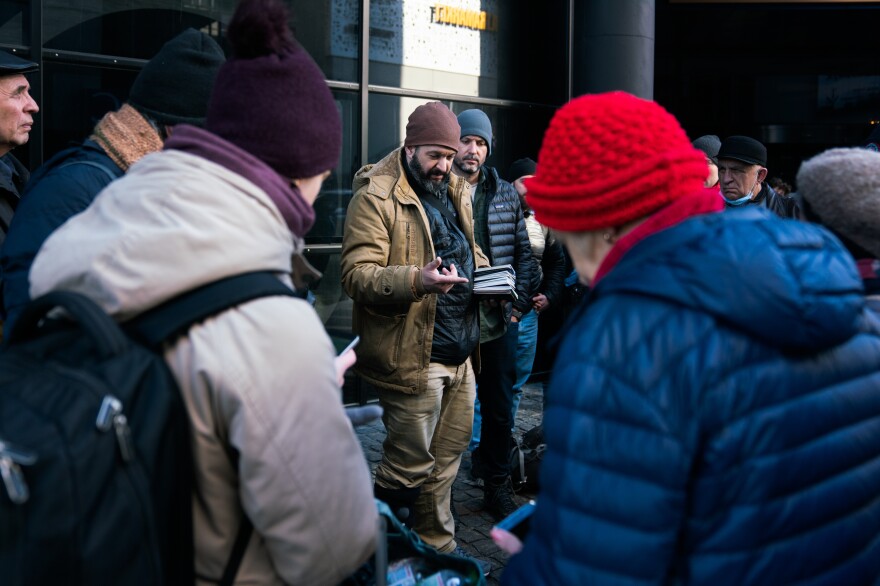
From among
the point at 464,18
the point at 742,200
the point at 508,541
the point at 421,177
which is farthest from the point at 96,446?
the point at 464,18

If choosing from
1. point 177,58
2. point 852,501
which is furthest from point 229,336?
point 177,58

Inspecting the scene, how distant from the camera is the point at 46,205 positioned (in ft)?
8.50

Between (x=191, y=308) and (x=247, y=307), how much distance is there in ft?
0.33

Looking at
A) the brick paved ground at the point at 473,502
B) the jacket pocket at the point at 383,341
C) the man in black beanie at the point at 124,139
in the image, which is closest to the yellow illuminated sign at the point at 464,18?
the brick paved ground at the point at 473,502

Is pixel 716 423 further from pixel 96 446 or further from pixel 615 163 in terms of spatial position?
pixel 96 446

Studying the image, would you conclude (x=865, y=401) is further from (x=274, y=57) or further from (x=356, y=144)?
(x=356, y=144)

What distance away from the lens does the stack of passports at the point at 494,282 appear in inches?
177

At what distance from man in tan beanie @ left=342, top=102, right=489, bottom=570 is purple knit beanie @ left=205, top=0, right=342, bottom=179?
2.16 meters

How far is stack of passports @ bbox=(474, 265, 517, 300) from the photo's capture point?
4500mm

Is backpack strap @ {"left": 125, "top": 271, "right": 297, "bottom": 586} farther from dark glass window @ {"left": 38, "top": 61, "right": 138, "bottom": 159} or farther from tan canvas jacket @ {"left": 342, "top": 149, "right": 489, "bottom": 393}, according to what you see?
dark glass window @ {"left": 38, "top": 61, "right": 138, "bottom": 159}

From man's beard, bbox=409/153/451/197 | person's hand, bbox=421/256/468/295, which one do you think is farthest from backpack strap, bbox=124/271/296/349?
man's beard, bbox=409/153/451/197

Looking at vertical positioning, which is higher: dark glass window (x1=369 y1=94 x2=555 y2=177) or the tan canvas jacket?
dark glass window (x1=369 y1=94 x2=555 y2=177)

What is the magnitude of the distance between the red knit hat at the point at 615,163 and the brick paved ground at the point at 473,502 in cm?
306

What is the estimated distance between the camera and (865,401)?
1568 mm
